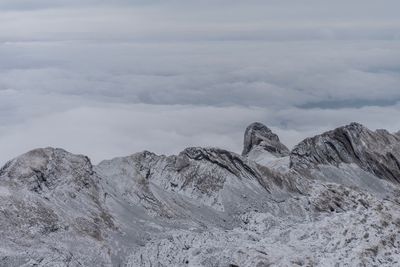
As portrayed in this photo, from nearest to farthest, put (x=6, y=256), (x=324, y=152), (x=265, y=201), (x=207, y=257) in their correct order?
(x=6, y=256) < (x=207, y=257) < (x=265, y=201) < (x=324, y=152)

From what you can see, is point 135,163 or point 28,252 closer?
point 28,252

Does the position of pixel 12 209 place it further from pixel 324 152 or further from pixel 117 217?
pixel 324 152

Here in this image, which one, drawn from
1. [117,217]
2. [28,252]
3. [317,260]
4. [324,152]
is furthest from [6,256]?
[324,152]

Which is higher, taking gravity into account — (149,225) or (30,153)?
(30,153)

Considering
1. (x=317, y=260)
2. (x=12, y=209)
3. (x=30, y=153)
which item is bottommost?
(x=317, y=260)

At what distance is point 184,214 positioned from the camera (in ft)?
497

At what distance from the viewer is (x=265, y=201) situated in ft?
529

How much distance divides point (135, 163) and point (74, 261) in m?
51.0

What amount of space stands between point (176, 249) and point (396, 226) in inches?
1815

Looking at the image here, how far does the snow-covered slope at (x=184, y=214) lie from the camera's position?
125438mm

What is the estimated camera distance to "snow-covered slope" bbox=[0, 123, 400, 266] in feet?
412

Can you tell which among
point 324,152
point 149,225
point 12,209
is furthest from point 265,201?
point 12,209

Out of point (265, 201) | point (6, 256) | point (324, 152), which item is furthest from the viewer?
point (324, 152)

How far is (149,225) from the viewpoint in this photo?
143 metres
